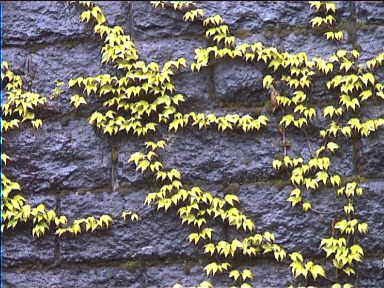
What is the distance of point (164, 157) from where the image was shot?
263 centimetres

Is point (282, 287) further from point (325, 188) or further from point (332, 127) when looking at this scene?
point (332, 127)

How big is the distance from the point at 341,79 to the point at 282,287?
0.97 m

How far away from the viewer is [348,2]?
8.97ft

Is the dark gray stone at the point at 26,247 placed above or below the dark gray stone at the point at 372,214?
below

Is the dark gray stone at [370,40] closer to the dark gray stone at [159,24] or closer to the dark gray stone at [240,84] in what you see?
the dark gray stone at [240,84]

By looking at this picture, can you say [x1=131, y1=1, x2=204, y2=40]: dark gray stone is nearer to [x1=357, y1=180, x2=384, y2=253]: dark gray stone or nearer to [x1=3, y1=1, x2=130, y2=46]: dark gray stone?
[x1=3, y1=1, x2=130, y2=46]: dark gray stone

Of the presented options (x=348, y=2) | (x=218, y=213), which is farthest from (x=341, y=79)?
(x=218, y=213)

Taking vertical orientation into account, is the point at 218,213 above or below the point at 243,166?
below

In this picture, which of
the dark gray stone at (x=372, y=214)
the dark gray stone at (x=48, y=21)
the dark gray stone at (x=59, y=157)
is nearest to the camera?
the dark gray stone at (x=372, y=214)

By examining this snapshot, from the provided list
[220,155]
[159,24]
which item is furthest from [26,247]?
[159,24]

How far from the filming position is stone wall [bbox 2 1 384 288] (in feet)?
8.38

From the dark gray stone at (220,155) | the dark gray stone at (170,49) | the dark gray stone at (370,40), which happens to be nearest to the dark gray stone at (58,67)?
the dark gray stone at (170,49)

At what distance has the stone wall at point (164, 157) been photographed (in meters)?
2.55

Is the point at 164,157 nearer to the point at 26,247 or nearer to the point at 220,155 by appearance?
the point at 220,155
